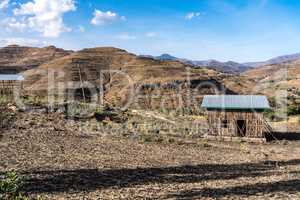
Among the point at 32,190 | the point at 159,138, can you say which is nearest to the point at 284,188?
the point at 32,190

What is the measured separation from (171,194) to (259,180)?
5.49 metres

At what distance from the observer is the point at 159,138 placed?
30188 mm

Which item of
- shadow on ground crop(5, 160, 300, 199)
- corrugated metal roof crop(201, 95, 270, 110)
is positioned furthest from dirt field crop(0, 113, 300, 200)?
corrugated metal roof crop(201, 95, 270, 110)

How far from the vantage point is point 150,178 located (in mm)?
17875

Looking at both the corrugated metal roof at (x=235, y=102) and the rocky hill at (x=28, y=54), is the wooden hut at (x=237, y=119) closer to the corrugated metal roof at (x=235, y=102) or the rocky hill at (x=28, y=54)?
the corrugated metal roof at (x=235, y=102)

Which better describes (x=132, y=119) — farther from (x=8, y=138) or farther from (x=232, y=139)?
(x=8, y=138)

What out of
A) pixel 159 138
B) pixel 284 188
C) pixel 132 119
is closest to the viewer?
pixel 284 188

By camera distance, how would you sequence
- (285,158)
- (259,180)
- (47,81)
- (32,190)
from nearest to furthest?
1. (32,190)
2. (259,180)
3. (285,158)
4. (47,81)

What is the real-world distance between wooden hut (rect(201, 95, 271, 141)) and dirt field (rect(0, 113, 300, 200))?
93.0 inches

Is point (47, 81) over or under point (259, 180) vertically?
over

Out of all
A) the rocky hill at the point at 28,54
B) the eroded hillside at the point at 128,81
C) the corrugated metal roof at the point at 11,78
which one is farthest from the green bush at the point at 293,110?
the rocky hill at the point at 28,54

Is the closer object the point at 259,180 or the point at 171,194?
the point at 171,194

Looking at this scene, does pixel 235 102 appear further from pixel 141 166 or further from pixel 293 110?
pixel 293 110

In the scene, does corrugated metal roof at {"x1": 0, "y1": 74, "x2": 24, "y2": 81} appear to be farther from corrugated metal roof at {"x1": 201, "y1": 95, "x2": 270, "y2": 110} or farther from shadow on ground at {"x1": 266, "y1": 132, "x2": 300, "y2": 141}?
shadow on ground at {"x1": 266, "y1": 132, "x2": 300, "y2": 141}
